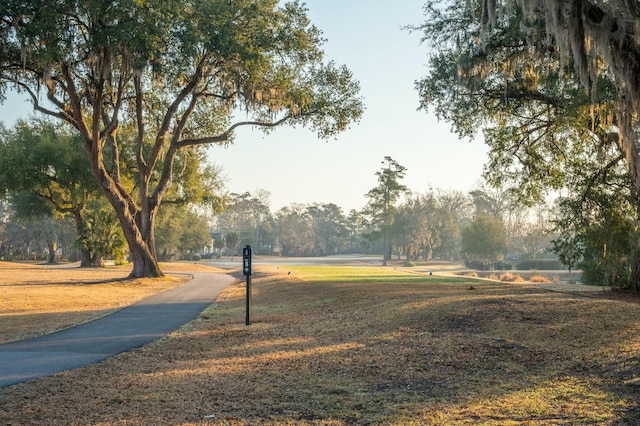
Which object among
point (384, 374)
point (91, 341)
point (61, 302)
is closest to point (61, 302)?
point (61, 302)

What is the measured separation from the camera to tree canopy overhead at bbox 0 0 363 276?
870 inches

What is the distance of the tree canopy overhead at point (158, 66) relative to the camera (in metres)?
22.1

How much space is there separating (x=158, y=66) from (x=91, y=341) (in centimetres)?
1506

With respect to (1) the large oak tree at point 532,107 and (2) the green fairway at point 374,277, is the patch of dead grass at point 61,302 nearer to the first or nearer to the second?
(2) the green fairway at point 374,277

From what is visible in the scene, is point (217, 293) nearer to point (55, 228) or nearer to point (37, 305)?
point (37, 305)

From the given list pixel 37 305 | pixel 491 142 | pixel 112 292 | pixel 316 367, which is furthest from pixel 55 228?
pixel 316 367

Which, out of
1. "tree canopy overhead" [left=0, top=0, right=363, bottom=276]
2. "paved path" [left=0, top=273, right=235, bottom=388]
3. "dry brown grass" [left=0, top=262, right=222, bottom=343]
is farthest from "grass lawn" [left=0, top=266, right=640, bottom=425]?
"tree canopy overhead" [left=0, top=0, right=363, bottom=276]

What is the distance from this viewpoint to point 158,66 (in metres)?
23.2

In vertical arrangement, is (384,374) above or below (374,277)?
above

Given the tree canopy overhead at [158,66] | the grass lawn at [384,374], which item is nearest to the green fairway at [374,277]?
the tree canopy overhead at [158,66]

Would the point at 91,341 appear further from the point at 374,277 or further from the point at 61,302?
the point at 374,277

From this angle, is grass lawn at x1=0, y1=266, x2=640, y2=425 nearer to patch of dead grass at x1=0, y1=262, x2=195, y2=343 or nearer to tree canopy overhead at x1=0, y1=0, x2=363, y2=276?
patch of dead grass at x1=0, y1=262, x2=195, y2=343

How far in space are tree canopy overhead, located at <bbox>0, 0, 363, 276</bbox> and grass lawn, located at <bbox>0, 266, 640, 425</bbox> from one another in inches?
580

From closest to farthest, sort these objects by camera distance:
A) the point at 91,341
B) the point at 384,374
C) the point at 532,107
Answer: the point at 384,374 → the point at 91,341 → the point at 532,107
